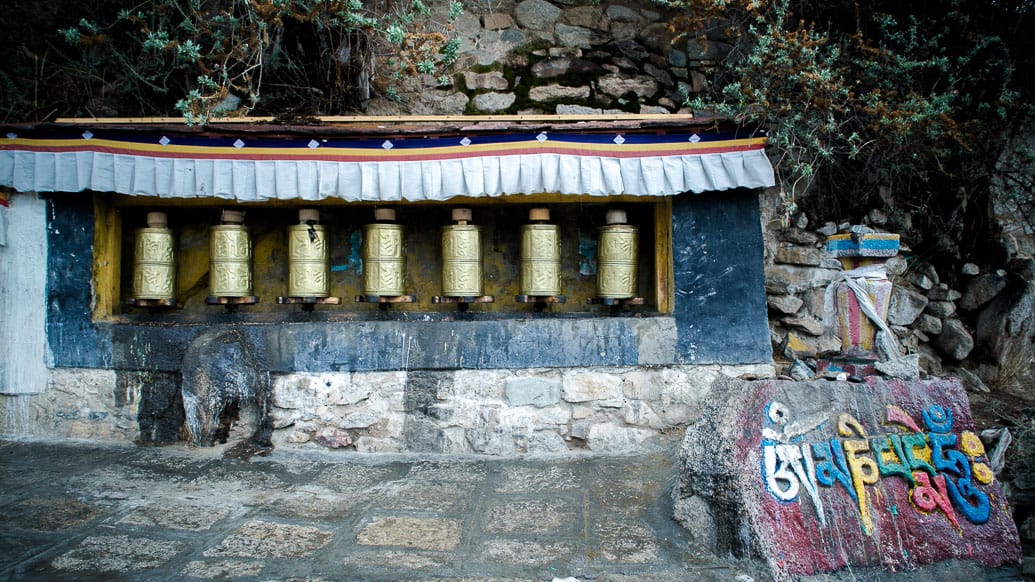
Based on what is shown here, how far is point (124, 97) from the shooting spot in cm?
585

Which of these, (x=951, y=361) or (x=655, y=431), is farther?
(x=951, y=361)

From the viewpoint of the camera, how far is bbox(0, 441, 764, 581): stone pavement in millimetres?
2980

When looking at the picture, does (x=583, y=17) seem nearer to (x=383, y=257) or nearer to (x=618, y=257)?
(x=618, y=257)

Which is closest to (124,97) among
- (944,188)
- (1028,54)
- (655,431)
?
(655,431)

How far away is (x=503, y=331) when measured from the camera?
473 cm

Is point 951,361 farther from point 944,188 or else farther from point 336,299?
point 336,299

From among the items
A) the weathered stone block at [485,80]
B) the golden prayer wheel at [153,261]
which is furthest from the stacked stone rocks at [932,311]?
the golden prayer wheel at [153,261]

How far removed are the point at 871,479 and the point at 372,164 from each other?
11.3 feet

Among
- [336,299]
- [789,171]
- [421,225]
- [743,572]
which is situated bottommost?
[743,572]

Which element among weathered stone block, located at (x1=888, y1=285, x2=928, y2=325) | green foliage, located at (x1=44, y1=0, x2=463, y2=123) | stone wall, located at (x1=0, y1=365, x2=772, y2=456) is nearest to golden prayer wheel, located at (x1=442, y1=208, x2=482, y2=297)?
stone wall, located at (x1=0, y1=365, x2=772, y2=456)

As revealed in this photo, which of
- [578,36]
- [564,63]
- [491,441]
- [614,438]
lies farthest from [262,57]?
[614,438]

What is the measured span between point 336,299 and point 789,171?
385 cm

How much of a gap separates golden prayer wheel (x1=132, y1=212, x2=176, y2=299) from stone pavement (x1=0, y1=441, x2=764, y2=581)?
114 cm

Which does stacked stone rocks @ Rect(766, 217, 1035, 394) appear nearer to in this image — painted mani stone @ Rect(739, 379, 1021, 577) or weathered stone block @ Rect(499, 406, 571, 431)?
weathered stone block @ Rect(499, 406, 571, 431)
